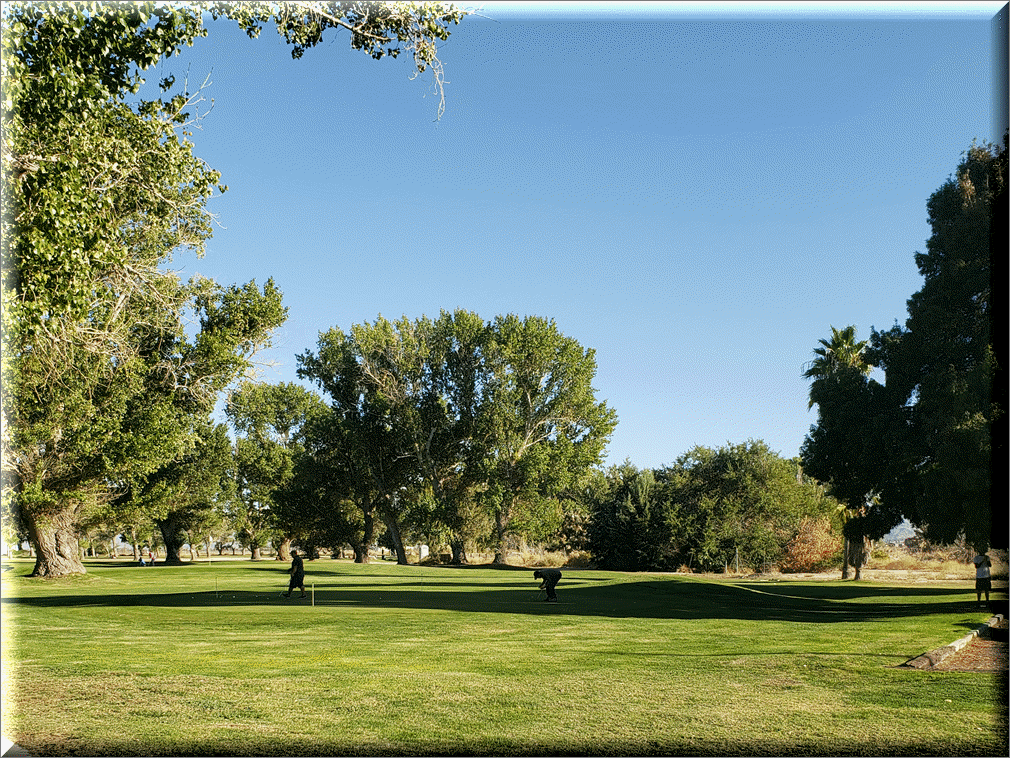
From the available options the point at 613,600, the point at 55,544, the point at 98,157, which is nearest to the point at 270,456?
the point at 55,544

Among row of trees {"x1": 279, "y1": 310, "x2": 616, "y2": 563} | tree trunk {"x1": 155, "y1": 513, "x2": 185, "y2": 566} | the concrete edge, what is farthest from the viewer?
tree trunk {"x1": 155, "y1": 513, "x2": 185, "y2": 566}

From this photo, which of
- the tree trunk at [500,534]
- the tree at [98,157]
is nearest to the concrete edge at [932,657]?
the tree at [98,157]

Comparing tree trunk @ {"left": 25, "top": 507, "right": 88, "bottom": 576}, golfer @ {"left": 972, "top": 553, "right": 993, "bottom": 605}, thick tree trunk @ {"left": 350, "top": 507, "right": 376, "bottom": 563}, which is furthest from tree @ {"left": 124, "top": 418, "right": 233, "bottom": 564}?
golfer @ {"left": 972, "top": 553, "right": 993, "bottom": 605}

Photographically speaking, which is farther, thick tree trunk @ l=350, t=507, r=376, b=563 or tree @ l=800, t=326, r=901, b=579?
thick tree trunk @ l=350, t=507, r=376, b=563

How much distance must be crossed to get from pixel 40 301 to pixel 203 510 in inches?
2525

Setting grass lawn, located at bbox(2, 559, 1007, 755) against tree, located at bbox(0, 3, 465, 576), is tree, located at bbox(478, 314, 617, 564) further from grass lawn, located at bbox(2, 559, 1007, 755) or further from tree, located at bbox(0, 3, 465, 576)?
tree, located at bbox(0, 3, 465, 576)

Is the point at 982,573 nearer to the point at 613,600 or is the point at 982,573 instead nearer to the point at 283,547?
the point at 613,600

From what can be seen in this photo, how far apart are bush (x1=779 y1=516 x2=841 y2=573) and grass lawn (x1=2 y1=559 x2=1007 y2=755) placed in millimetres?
38089

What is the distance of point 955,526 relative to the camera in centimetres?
2394

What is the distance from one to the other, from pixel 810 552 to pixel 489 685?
170ft

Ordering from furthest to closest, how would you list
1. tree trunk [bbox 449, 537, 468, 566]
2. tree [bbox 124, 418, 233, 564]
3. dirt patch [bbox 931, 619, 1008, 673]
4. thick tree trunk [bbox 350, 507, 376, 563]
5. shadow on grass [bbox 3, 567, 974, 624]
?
1. thick tree trunk [bbox 350, 507, 376, 563]
2. tree trunk [bbox 449, 537, 468, 566]
3. tree [bbox 124, 418, 233, 564]
4. shadow on grass [bbox 3, 567, 974, 624]
5. dirt patch [bbox 931, 619, 1008, 673]

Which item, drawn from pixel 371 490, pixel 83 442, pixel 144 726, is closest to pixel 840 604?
pixel 144 726

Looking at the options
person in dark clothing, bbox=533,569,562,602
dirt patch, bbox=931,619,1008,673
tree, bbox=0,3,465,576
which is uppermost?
tree, bbox=0,3,465,576

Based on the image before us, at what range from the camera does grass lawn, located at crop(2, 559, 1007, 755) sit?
293 inches
